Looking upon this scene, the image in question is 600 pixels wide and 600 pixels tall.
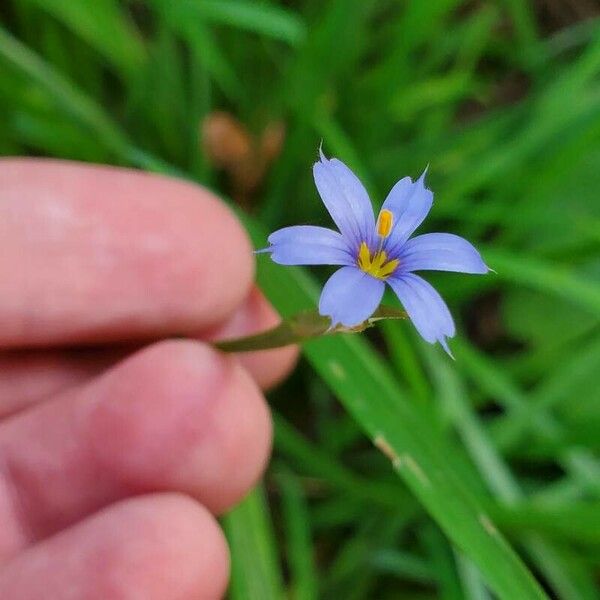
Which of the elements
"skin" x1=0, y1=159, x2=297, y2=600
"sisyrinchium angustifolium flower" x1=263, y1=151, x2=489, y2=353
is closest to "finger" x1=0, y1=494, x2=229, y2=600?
"skin" x1=0, y1=159, x2=297, y2=600

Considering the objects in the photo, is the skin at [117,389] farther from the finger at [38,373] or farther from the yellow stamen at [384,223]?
the yellow stamen at [384,223]

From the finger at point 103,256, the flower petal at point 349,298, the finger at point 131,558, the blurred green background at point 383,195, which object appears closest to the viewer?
the flower petal at point 349,298

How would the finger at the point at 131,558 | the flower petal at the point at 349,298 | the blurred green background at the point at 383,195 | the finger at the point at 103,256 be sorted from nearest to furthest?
the flower petal at the point at 349,298 → the finger at the point at 131,558 → the finger at the point at 103,256 → the blurred green background at the point at 383,195

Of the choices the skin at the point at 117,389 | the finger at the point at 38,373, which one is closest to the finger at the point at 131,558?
the skin at the point at 117,389

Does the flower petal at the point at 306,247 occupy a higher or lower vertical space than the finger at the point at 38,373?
higher

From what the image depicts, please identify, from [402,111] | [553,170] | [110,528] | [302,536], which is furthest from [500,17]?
[110,528]

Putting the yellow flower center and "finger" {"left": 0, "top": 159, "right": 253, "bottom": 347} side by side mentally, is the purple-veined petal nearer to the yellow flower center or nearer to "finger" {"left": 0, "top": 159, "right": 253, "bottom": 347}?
the yellow flower center
